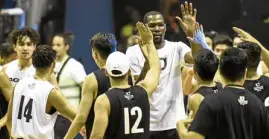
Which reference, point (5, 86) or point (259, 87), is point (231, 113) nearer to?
point (259, 87)

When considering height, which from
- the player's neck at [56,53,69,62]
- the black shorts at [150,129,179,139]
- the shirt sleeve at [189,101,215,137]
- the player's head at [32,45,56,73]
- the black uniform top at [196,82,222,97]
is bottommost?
the black shorts at [150,129,179,139]

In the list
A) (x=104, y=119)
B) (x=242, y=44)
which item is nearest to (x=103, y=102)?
(x=104, y=119)

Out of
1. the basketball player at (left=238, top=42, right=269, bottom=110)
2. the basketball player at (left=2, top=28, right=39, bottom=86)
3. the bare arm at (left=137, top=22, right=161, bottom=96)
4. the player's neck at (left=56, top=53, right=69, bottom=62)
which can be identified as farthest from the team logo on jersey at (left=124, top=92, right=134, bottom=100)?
the player's neck at (left=56, top=53, right=69, bottom=62)

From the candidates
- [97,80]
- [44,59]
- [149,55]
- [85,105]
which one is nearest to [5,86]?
[44,59]

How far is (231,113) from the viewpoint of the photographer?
20.4 feet

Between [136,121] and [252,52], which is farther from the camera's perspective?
[252,52]

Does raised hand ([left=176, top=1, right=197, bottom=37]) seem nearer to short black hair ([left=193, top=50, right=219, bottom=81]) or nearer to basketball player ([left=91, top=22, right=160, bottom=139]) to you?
basketball player ([left=91, top=22, right=160, bottom=139])

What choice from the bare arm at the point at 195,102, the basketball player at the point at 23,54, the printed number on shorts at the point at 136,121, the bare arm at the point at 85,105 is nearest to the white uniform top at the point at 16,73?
the basketball player at the point at 23,54

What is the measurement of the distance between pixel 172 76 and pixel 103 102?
2204mm

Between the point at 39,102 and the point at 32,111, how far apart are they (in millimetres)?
118

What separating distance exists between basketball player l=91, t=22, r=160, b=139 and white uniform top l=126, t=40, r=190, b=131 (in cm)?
169

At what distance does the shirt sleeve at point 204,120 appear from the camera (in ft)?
20.2

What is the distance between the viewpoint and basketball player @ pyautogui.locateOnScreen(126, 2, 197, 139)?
884 cm

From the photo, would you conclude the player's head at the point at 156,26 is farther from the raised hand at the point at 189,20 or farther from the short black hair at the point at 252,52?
the short black hair at the point at 252,52
